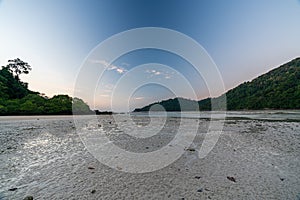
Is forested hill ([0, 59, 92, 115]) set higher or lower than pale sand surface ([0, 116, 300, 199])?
higher

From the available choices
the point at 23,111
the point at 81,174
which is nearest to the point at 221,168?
the point at 81,174

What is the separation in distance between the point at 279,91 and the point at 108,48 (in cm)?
8459

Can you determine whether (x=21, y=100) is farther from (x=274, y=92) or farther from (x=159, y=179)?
(x=274, y=92)

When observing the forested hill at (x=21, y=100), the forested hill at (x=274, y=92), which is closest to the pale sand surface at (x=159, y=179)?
the forested hill at (x=21, y=100)

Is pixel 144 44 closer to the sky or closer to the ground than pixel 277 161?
closer to the sky

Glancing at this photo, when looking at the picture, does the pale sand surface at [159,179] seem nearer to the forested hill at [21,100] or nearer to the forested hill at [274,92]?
the forested hill at [21,100]

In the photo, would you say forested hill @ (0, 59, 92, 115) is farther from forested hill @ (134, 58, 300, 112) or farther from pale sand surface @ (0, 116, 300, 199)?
forested hill @ (134, 58, 300, 112)

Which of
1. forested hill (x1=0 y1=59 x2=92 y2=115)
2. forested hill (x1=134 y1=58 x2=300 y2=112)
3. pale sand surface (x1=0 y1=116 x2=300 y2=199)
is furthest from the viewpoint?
forested hill (x1=134 y1=58 x2=300 y2=112)

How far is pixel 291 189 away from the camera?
3.45 meters

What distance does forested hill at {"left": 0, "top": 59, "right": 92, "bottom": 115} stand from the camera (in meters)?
45.8

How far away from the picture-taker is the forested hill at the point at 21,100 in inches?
1804

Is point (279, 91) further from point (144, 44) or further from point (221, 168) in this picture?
point (221, 168)

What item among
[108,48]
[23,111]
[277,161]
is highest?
[108,48]

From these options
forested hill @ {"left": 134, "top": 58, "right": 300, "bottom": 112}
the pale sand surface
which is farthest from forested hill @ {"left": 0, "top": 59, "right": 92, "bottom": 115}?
forested hill @ {"left": 134, "top": 58, "right": 300, "bottom": 112}
